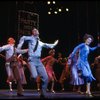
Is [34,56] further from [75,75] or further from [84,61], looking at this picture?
[75,75]

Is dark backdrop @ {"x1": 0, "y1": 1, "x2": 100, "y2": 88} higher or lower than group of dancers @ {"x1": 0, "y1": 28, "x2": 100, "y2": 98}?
higher

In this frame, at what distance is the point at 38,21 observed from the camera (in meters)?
19.0

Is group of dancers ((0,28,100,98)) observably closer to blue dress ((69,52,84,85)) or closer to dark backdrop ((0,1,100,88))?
blue dress ((69,52,84,85))

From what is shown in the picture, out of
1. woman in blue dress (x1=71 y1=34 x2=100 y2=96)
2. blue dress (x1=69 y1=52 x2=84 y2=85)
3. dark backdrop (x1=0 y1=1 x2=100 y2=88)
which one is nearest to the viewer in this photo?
woman in blue dress (x1=71 y1=34 x2=100 y2=96)

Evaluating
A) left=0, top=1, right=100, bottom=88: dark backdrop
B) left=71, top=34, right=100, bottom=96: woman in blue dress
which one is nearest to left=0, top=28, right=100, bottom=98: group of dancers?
left=71, top=34, right=100, bottom=96: woman in blue dress

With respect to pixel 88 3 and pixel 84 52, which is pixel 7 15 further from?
→ pixel 84 52

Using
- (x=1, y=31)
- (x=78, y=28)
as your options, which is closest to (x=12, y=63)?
(x=1, y=31)

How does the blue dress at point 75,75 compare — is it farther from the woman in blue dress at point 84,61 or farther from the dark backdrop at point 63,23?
the dark backdrop at point 63,23

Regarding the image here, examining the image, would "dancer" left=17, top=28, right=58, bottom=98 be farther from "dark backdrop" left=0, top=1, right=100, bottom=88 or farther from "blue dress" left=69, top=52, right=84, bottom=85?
"dark backdrop" left=0, top=1, right=100, bottom=88

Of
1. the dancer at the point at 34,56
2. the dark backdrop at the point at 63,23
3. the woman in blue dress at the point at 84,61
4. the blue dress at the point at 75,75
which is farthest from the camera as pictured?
the dark backdrop at the point at 63,23

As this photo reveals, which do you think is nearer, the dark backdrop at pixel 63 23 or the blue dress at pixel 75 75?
the blue dress at pixel 75 75

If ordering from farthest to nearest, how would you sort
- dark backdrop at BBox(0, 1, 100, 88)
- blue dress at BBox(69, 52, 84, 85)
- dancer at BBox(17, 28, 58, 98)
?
dark backdrop at BBox(0, 1, 100, 88) → blue dress at BBox(69, 52, 84, 85) → dancer at BBox(17, 28, 58, 98)

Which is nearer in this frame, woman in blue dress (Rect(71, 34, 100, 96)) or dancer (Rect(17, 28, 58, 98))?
dancer (Rect(17, 28, 58, 98))

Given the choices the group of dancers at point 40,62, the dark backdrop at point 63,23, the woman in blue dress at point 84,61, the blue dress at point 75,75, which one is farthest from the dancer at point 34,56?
the dark backdrop at point 63,23
